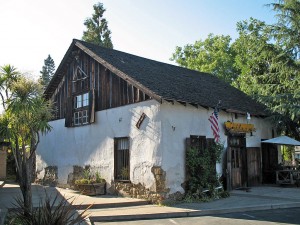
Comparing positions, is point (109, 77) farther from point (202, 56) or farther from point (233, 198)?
point (202, 56)

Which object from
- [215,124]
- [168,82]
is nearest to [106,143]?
[168,82]

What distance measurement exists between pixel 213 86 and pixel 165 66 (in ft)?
9.33

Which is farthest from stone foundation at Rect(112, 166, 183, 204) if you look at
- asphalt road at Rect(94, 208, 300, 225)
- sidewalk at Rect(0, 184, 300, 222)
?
asphalt road at Rect(94, 208, 300, 225)

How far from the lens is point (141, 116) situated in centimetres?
1314

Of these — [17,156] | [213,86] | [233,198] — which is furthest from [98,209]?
[213,86]

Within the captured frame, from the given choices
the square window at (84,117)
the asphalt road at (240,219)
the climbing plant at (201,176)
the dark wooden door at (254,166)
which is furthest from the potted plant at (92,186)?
the dark wooden door at (254,166)

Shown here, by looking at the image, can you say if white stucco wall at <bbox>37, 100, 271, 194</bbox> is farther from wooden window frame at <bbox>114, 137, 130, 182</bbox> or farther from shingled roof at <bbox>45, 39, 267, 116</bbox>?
shingled roof at <bbox>45, 39, 267, 116</bbox>

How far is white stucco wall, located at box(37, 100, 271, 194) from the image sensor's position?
12.4 m

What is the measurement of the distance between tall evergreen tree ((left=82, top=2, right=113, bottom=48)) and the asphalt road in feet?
81.5

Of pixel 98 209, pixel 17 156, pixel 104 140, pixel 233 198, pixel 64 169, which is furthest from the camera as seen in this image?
pixel 64 169

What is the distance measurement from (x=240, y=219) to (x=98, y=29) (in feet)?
89.0

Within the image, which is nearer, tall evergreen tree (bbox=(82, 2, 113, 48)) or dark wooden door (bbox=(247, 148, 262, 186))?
dark wooden door (bbox=(247, 148, 262, 186))

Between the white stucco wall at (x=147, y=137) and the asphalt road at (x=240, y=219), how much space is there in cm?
290

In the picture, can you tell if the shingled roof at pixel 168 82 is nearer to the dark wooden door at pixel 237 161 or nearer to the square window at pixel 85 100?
the dark wooden door at pixel 237 161
